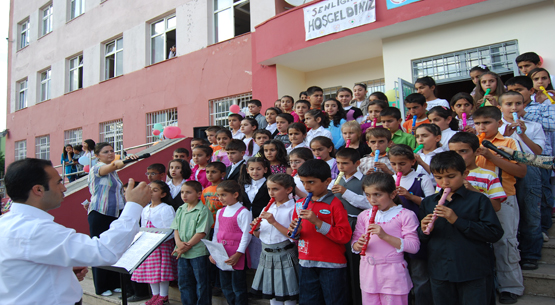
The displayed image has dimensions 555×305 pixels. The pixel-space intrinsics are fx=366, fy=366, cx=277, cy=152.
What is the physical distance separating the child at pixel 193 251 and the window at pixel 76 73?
14904 millimetres

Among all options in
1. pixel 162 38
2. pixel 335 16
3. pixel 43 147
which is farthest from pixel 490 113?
pixel 43 147

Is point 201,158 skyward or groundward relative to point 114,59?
groundward

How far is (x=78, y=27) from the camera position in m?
16.2

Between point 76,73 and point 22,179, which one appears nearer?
point 22,179

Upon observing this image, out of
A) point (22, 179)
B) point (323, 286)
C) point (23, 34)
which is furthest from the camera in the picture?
point (23, 34)

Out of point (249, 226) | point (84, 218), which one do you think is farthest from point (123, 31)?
point (249, 226)

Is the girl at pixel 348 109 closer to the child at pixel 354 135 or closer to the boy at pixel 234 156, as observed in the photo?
the child at pixel 354 135

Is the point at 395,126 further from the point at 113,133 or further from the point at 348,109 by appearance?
the point at 113,133

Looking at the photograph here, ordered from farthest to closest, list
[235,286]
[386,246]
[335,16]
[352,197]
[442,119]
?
[335,16]
[442,119]
[235,286]
[352,197]
[386,246]

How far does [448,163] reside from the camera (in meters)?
2.74

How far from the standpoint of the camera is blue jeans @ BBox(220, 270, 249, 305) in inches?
148

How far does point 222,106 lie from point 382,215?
9204mm

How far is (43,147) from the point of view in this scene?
17.9 meters

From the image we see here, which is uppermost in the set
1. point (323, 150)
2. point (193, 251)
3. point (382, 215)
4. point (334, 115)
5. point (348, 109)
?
point (348, 109)
